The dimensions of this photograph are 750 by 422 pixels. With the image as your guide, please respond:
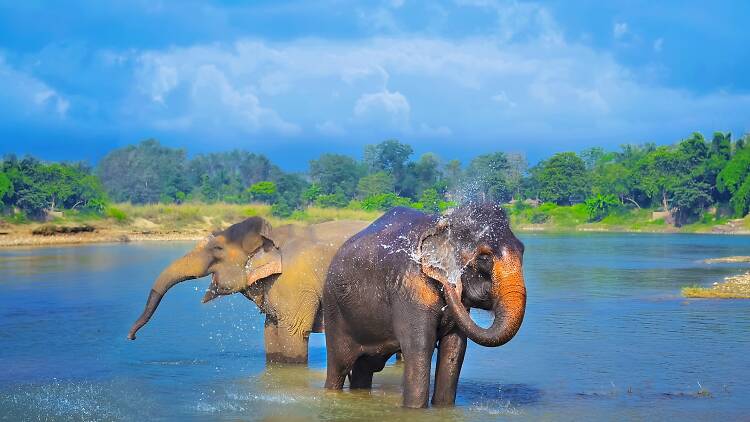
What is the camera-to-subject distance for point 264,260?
592 inches

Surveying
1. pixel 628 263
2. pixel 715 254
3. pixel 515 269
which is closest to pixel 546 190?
pixel 715 254

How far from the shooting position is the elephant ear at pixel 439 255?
10477 mm

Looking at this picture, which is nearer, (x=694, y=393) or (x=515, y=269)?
(x=515, y=269)

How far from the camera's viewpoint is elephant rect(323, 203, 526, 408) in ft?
33.3

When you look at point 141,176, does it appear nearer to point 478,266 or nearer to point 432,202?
point 432,202

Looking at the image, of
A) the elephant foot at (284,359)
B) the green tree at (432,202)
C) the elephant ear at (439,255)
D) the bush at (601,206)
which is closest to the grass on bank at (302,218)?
the bush at (601,206)

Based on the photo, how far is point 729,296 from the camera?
25531mm

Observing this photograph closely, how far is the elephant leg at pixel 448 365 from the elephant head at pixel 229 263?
4202 mm

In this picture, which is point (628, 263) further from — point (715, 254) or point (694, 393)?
point (694, 393)

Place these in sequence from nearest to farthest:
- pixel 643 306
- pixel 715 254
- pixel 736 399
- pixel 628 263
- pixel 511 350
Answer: pixel 736 399
pixel 511 350
pixel 643 306
pixel 628 263
pixel 715 254

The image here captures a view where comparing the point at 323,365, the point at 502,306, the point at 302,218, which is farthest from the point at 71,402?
the point at 302,218

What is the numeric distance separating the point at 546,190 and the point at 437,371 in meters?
106

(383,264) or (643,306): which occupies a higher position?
(383,264)

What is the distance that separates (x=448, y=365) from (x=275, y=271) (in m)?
4.30
